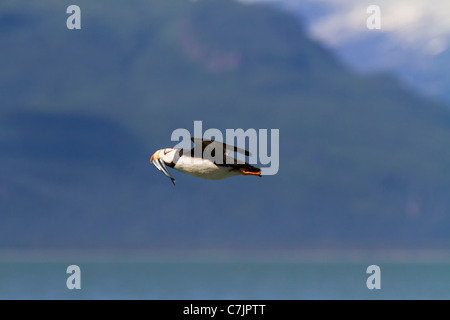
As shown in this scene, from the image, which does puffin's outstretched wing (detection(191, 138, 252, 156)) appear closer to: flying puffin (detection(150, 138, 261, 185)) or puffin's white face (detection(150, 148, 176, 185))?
flying puffin (detection(150, 138, 261, 185))

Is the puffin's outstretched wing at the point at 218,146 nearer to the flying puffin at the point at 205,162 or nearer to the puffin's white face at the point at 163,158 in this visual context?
the flying puffin at the point at 205,162

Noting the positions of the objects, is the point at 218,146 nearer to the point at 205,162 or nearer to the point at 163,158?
the point at 205,162

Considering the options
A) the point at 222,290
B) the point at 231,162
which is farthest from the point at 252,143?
the point at 222,290

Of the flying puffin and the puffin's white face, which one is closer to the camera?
the flying puffin

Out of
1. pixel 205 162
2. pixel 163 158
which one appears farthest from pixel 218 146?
pixel 163 158

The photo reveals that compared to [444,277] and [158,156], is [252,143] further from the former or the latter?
[444,277]

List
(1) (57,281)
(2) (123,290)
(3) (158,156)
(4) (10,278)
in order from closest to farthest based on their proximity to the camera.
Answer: (3) (158,156), (2) (123,290), (1) (57,281), (4) (10,278)

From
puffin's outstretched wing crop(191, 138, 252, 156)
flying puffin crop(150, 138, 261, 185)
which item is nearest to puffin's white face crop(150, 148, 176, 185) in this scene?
flying puffin crop(150, 138, 261, 185)

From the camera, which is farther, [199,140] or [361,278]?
[361,278]
